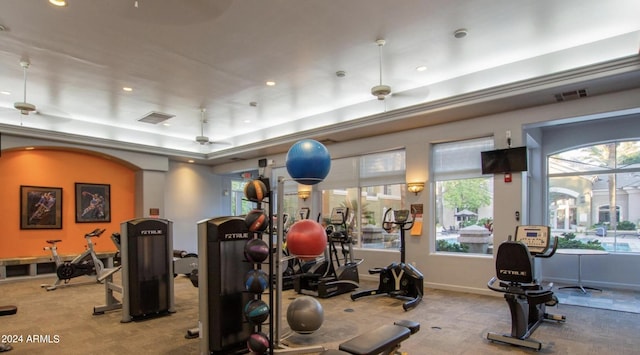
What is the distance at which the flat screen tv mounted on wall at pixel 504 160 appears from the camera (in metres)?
6.14

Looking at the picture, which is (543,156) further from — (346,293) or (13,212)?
(13,212)

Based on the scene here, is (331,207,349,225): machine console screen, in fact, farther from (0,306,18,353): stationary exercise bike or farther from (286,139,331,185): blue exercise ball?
(0,306,18,353): stationary exercise bike

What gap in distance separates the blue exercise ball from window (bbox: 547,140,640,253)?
618 centimetres

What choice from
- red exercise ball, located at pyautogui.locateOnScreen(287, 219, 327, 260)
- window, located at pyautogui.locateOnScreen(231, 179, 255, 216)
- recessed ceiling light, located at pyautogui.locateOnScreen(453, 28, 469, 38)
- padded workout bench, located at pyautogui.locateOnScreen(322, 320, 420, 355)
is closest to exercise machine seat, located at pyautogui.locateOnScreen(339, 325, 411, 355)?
padded workout bench, located at pyautogui.locateOnScreen(322, 320, 420, 355)

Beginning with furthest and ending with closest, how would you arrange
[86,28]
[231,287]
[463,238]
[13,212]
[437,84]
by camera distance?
1. [13,212]
2. [463,238]
3. [437,84]
4. [86,28]
5. [231,287]

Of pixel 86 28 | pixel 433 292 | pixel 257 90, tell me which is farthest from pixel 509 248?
pixel 86 28

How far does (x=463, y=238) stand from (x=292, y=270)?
342 cm

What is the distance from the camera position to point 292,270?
24.4 feet

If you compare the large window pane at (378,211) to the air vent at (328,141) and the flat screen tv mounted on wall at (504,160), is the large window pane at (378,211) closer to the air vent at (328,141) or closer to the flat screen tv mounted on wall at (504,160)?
the air vent at (328,141)

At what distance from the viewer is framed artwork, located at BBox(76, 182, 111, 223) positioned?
9.67 m

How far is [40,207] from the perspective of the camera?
898 centimetres

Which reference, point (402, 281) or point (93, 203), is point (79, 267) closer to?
point (93, 203)

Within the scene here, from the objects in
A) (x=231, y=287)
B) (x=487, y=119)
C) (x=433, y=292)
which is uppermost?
(x=487, y=119)

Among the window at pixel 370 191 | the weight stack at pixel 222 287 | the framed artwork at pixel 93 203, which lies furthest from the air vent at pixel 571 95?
the framed artwork at pixel 93 203
